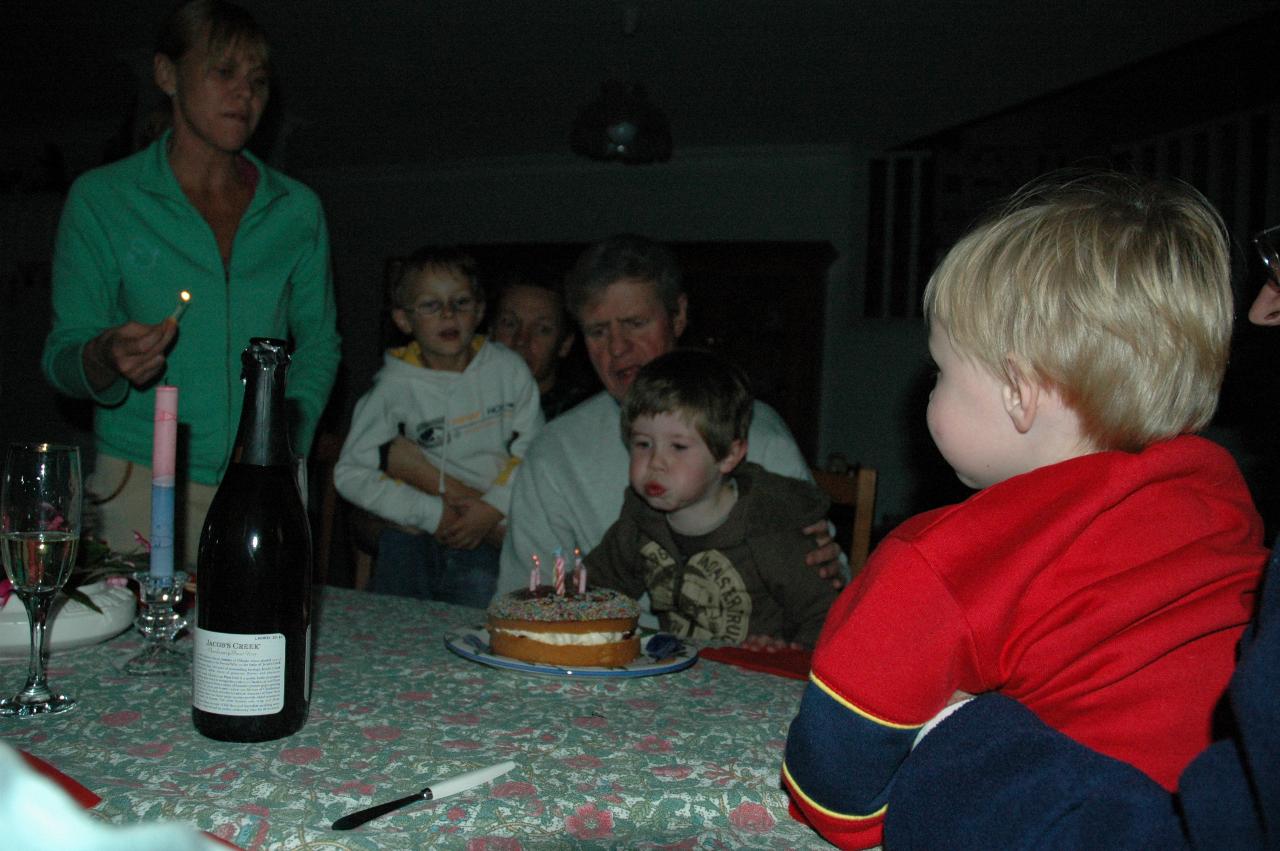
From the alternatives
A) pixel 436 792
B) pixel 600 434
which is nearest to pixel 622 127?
pixel 600 434

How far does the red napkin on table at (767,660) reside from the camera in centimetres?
110

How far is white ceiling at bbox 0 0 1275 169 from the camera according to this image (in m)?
3.93

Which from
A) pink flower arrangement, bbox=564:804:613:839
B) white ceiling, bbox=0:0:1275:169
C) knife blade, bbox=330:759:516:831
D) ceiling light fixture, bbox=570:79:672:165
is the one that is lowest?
pink flower arrangement, bbox=564:804:613:839

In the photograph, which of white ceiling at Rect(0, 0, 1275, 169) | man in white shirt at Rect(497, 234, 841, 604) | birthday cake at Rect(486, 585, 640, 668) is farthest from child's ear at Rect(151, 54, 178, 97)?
white ceiling at Rect(0, 0, 1275, 169)

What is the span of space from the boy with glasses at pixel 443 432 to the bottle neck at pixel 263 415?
1432 mm

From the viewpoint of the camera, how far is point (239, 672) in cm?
78

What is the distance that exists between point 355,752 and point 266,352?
12.9 inches

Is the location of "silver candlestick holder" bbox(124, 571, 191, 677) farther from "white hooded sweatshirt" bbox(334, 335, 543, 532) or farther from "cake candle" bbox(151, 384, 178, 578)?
"white hooded sweatshirt" bbox(334, 335, 543, 532)

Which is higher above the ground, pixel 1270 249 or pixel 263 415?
pixel 1270 249

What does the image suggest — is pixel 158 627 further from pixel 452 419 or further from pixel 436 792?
pixel 452 419

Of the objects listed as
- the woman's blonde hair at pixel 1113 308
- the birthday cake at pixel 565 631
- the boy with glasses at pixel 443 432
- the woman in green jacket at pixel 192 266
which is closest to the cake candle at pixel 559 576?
the birthday cake at pixel 565 631

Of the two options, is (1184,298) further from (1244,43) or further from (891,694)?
(1244,43)

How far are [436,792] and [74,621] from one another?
568 millimetres

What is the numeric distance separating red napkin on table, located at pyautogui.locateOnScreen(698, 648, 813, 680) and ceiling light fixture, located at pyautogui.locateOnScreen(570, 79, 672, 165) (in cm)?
301
